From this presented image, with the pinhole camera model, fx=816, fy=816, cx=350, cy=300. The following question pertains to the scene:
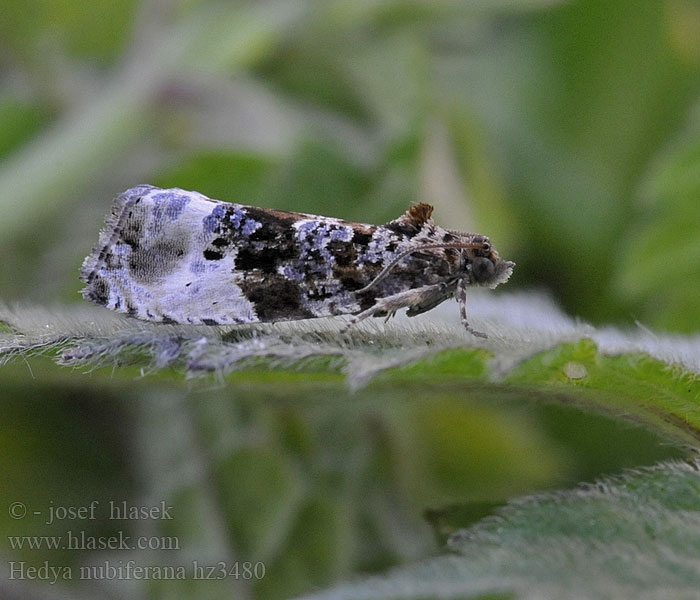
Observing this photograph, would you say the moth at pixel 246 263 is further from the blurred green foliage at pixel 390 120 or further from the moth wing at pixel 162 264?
the blurred green foliage at pixel 390 120

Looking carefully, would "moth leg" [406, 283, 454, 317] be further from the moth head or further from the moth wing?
the moth wing

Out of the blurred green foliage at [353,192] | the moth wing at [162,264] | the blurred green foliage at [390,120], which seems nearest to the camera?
the moth wing at [162,264]

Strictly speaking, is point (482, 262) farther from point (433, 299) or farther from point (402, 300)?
point (402, 300)

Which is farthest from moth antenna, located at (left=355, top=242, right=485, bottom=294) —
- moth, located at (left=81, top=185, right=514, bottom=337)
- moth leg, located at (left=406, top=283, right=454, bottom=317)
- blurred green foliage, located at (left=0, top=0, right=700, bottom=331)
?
blurred green foliage, located at (left=0, top=0, right=700, bottom=331)

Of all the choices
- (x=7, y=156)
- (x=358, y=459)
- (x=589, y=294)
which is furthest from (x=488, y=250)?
(x=7, y=156)

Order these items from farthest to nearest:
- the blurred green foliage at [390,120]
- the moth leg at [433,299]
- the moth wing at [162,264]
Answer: the blurred green foliage at [390,120], the moth leg at [433,299], the moth wing at [162,264]

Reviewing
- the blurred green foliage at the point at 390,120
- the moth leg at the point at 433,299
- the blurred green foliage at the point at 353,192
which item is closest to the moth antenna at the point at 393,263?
the moth leg at the point at 433,299

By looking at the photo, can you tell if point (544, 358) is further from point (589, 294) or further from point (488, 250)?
point (589, 294)
